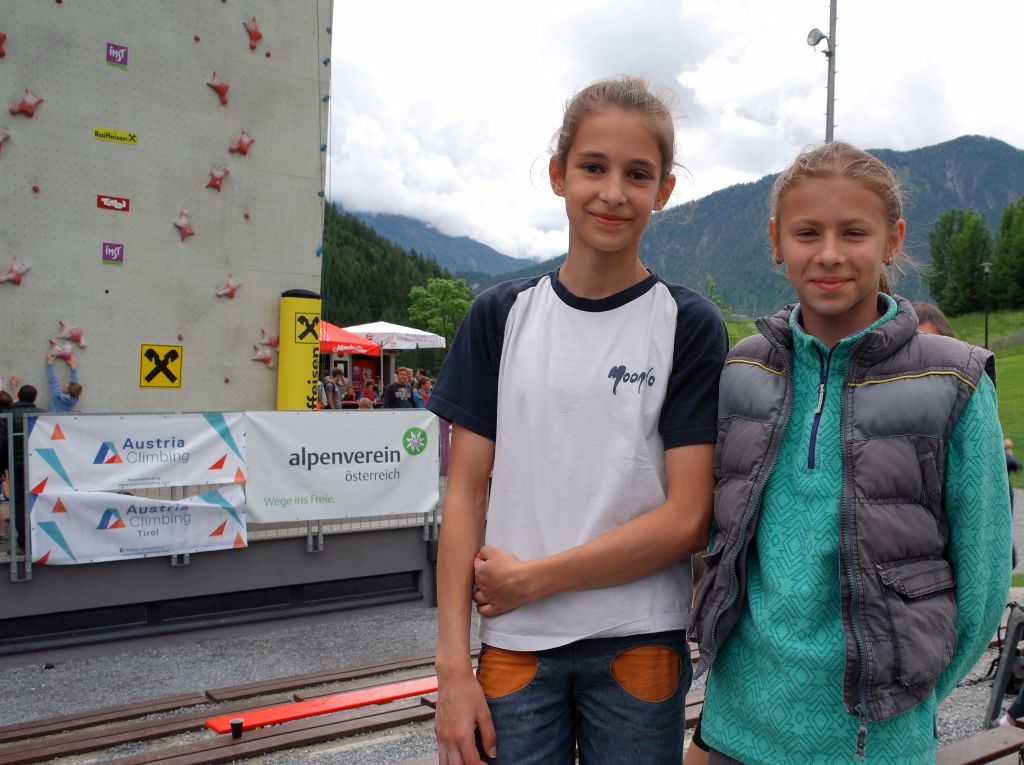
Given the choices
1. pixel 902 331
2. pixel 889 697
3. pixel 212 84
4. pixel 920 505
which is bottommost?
pixel 889 697

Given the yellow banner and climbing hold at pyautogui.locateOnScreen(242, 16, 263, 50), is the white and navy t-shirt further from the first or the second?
climbing hold at pyautogui.locateOnScreen(242, 16, 263, 50)

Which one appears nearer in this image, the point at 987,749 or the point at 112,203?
the point at 987,749

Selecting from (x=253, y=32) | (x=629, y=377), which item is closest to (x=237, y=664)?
(x=629, y=377)

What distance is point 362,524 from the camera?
9211 millimetres

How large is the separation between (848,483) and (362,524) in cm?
798

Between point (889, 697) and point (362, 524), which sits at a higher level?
point (889, 697)

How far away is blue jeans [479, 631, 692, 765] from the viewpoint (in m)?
1.72

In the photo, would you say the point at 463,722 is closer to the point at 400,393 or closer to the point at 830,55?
the point at 400,393

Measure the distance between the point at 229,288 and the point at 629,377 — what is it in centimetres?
959

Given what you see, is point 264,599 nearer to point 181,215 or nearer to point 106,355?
point 106,355

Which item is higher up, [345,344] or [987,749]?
[345,344]

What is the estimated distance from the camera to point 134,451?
24.7ft

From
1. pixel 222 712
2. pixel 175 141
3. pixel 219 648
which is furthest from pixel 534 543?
pixel 175 141

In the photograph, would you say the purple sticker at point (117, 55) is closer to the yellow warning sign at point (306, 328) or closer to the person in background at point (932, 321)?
the yellow warning sign at point (306, 328)
